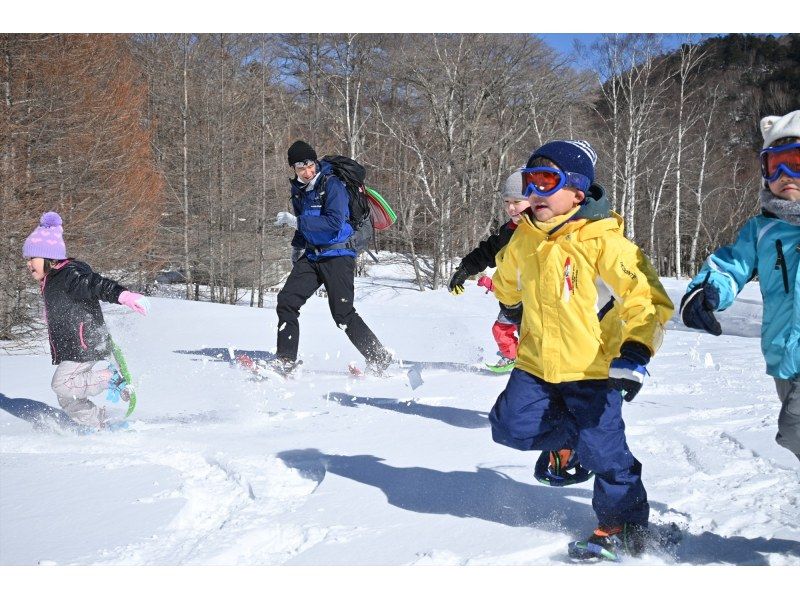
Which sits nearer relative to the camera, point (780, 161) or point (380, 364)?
point (780, 161)

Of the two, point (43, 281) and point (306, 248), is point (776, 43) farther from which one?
point (43, 281)

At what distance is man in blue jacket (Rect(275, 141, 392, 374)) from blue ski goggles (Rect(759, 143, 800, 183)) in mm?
3683

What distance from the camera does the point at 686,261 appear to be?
37.7 metres

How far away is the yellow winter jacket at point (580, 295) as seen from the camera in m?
2.55

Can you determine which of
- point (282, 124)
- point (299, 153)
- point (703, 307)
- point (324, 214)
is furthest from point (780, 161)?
point (282, 124)

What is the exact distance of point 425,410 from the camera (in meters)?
4.77

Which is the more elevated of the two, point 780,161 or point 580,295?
point 780,161

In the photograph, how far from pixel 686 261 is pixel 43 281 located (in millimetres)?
37258

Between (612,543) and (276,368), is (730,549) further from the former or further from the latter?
(276,368)

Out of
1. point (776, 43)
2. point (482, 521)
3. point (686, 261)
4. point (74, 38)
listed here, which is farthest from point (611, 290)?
point (686, 261)

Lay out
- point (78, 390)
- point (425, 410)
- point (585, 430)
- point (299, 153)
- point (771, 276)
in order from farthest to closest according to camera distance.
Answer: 1. point (299, 153)
2. point (425, 410)
3. point (78, 390)
4. point (585, 430)
5. point (771, 276)

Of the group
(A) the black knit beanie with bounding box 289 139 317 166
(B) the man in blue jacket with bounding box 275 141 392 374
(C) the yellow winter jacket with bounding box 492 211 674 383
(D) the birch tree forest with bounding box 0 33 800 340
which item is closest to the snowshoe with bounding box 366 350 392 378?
(B) the man in blue jacket with bounding box 275 141 392 374

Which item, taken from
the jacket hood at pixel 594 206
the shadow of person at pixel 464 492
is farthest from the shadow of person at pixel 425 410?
the jacket hood at pixel 594 206

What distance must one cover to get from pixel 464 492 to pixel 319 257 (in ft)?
10.5
